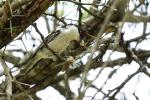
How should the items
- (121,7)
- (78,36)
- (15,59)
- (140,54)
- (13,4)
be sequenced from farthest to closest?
(15,59), (140,54), (78,36), (121,7), (13,4)

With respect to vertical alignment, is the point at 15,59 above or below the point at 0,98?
above

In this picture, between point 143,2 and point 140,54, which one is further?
point 140,54

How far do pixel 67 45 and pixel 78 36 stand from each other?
0.30 feet

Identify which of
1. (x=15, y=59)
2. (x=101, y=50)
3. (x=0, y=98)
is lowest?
(x=0, y=98)

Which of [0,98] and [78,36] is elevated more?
[78,36]

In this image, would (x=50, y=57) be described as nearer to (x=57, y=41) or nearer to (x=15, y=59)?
(x=57, y=41)

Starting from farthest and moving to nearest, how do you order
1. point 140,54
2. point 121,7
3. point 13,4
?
point 140,54 < point 121,7 < point 13,4

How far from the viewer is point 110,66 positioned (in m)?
2.16

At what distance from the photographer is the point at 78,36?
2037mm

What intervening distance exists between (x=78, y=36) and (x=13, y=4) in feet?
1.62

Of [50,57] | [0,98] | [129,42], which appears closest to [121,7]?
[129,42]

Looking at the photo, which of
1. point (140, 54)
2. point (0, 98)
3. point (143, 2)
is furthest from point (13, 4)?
point (140, 54)

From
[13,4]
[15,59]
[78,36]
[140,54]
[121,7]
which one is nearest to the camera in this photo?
[13,4]

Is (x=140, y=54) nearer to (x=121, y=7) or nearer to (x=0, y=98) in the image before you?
(x=121, y=7)
